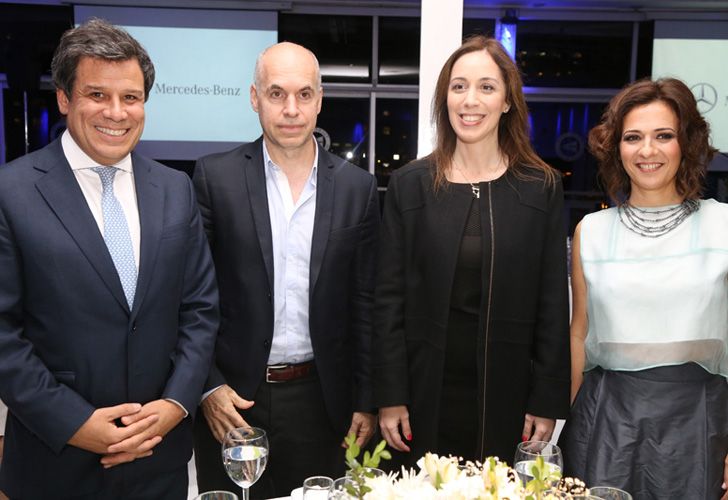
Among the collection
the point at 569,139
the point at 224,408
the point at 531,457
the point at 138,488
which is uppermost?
the point at 569,139

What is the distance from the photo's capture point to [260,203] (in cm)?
207

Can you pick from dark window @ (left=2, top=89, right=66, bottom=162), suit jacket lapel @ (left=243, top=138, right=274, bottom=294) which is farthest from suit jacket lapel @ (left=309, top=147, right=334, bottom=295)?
dark window @ (left=2, top=89, right=66, bottom=162)

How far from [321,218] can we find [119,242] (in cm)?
63

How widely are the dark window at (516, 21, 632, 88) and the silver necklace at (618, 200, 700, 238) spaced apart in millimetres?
5493

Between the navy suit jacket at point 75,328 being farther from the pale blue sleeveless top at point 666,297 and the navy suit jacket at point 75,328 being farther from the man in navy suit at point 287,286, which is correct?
the pale blue sleeveless top at point 666,297

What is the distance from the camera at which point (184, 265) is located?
1.86m

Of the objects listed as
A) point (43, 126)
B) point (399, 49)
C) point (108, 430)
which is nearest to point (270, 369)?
point (108, 430)

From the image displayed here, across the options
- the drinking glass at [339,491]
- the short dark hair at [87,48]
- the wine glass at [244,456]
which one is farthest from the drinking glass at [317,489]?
the short dark hair at [87,48]

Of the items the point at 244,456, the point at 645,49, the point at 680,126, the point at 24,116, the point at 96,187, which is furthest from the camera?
the point at 24,116

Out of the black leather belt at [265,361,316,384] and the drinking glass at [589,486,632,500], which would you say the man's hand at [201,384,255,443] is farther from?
the drinking glass at [589,486,632,500]

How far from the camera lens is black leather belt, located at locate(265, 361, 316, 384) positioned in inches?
82.1

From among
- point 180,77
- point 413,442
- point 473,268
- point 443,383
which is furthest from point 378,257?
point 180,77

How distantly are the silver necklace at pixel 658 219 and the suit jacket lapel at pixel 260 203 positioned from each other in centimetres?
109

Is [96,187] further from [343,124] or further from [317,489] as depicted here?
[343,124]
